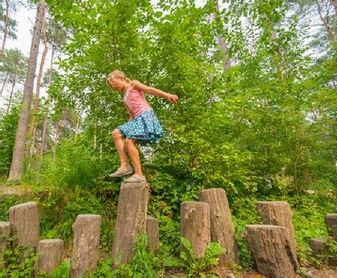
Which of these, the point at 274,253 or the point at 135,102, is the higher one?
the point at 135,102

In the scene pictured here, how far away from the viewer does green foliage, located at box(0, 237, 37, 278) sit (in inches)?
91.4

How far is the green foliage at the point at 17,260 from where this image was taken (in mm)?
2322

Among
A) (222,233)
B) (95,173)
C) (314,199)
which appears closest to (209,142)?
(222,233)

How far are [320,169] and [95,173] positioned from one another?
157 inches

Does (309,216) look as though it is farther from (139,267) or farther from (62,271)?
(62,271)

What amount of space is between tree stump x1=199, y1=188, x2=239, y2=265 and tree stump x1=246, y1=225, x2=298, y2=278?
9.5 inches

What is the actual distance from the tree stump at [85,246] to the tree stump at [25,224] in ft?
1.59

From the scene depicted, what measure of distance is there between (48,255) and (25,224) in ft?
1.34

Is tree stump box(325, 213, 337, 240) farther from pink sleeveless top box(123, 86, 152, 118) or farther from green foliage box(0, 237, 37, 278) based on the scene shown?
green foliage box(0, 237, 37, 278)

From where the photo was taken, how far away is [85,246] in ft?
7.77

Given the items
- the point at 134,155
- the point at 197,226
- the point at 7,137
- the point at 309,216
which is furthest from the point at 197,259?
the point at 7,137

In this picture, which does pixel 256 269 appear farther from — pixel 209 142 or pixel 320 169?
pixel 320 169

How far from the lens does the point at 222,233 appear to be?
106 inches

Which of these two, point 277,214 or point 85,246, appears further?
point 277,214
